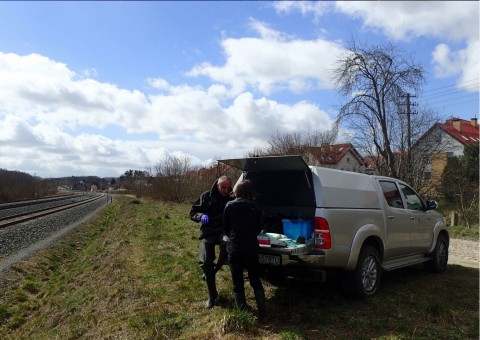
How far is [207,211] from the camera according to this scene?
6324mm

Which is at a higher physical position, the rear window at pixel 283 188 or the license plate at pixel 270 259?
the rear window at pixel 283 188

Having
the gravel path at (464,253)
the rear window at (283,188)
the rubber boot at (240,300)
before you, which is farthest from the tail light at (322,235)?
the gravel path at (464,253)

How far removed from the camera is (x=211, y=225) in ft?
20.5

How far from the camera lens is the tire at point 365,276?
6359mm

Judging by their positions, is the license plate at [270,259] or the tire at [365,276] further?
the tire at [365,276]

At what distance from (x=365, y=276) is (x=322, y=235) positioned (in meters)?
1.25

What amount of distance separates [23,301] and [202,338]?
7.16 meters

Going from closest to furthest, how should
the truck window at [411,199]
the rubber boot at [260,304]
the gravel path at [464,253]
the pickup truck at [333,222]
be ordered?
the rubber boot at [260,304]
the pickup truck at [333,222]
the truck window at [411,199]
the gravel path at [464,253]

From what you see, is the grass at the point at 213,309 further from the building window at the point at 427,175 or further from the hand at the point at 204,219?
the building window at the point at 427,175

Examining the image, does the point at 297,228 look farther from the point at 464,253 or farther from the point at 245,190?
the point at 464,253

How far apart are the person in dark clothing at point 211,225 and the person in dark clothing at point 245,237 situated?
0.57 metres

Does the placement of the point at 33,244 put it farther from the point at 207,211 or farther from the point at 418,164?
the point at 418,164

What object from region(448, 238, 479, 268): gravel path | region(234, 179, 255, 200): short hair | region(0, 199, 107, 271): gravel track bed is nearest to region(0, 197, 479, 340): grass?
region(448, 238, 479, 268): gravel path

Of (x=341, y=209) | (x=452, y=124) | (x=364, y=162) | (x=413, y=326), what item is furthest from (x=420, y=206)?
(x=452, y=124)
